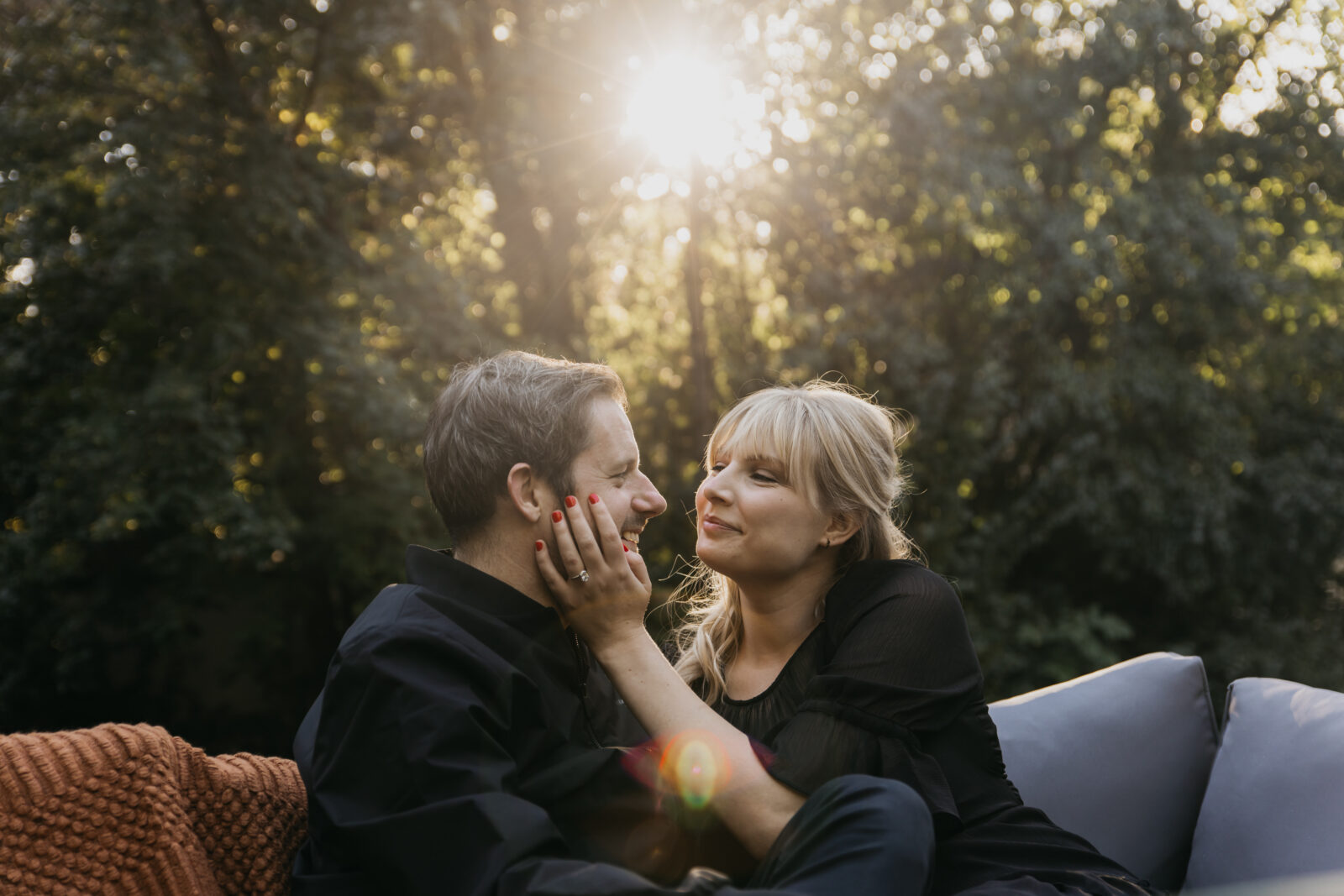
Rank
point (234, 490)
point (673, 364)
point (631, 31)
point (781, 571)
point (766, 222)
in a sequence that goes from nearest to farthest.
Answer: point (781, 571) → point (234, 490) → point (631, 31) → point (766, 222) → point (673, 364)

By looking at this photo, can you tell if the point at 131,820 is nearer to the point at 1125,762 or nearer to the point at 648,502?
the point at 648,502

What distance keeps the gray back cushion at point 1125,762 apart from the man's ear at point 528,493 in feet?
5.07

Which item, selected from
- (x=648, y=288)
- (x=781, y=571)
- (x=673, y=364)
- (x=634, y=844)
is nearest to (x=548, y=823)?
(x=634, y=844)

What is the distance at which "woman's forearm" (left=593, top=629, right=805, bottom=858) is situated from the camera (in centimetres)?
196

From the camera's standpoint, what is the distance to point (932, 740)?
2203 mm

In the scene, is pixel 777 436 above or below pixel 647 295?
below

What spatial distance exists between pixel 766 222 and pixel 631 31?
1.83 metres

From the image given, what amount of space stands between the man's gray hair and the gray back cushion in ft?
5.16

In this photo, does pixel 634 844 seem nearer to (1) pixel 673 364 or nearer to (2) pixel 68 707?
(2) pixel 68 707

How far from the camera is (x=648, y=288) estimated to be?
9.47 metres

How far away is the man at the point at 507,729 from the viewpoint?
158 cm

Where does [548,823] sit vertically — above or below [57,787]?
below

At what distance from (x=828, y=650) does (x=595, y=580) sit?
25.7 inches

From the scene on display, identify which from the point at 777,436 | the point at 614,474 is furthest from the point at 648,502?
the point at 777,436
